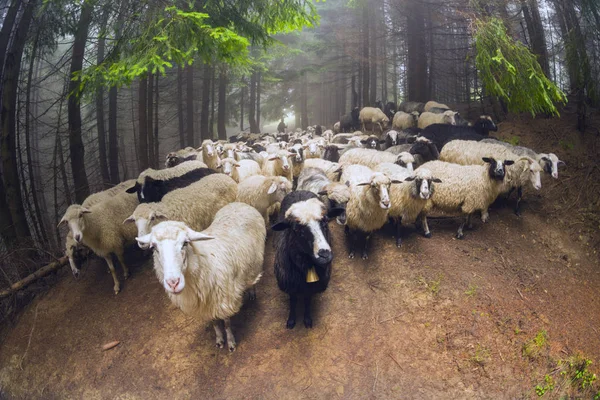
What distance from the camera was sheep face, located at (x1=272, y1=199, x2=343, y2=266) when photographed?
3.59m

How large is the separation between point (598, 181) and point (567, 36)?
14.9ft

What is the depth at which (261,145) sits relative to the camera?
1432cm

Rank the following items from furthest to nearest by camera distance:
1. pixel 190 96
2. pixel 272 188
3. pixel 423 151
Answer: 1. pixel 190 96
2. pixel 423 151
3. pixel 272 188

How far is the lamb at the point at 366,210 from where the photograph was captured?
5427 millimetres

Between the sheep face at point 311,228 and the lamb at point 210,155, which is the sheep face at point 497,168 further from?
the lamb at point 210,155

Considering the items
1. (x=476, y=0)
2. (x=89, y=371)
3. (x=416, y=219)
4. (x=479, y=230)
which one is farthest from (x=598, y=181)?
(x=89, y=371)

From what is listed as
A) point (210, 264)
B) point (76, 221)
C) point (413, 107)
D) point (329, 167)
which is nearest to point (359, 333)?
point (210, 264)

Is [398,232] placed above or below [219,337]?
above

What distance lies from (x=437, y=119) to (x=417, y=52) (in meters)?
4.37

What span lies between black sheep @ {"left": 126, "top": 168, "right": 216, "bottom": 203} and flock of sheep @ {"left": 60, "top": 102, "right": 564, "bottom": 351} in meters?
0.02

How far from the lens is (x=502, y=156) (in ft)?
24.3

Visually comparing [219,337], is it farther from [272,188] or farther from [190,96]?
[190,96]

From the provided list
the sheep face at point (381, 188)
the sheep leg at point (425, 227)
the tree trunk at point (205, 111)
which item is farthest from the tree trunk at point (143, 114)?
the sheep leg at point (425, 227)

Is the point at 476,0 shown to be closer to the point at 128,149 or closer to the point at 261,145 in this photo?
the point at 261,145
